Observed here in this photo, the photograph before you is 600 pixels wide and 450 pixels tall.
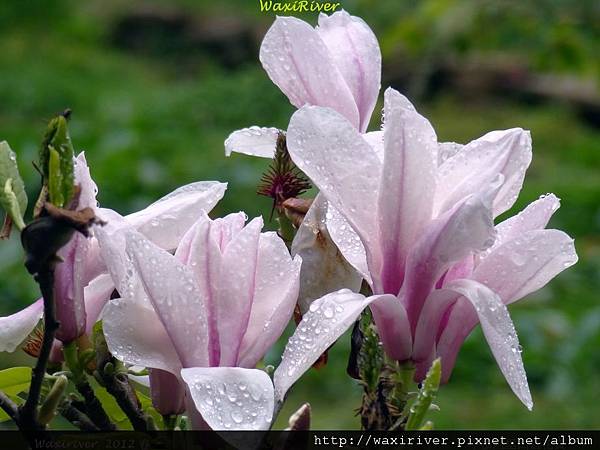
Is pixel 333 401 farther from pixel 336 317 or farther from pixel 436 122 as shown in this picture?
pixel 436 122

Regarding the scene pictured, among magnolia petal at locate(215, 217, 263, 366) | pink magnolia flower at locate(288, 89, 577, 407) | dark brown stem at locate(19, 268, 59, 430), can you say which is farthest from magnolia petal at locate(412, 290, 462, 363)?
dark brown stem at locate(19, 268, 59, 430)

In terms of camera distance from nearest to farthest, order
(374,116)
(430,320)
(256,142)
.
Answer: (430,320)
(256,142)
(374,116)

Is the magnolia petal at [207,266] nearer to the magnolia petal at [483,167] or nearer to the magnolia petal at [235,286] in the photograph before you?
the magnolia petal at [235,286]

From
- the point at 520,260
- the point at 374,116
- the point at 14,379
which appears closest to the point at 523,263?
the point at 520,260

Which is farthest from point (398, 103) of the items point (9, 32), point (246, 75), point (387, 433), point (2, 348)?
point (9, 32)

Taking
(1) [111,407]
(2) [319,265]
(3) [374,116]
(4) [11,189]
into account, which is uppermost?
(4) [11,189]

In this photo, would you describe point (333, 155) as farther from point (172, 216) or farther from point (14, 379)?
point (14, 379)

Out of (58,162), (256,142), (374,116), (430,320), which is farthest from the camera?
(374,116)

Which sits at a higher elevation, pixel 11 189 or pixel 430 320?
pixel 11 189
